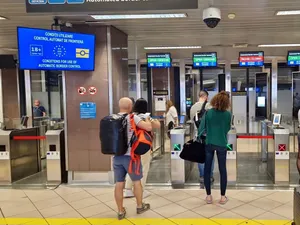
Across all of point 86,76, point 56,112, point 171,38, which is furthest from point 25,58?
point 56,112

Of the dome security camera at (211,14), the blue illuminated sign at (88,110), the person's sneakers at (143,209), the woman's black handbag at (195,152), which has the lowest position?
the person's sneakers at (143,209)

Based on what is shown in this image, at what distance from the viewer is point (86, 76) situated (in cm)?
496

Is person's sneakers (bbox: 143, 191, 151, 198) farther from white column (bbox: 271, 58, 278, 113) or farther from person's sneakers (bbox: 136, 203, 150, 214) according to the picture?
white column (bbox: 271, 58, 278, 113)

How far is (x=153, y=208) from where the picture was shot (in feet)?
12.7

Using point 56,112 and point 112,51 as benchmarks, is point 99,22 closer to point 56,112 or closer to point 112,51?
point 112,51

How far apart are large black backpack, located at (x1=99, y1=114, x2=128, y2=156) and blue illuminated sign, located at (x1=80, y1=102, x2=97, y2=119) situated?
1677mm

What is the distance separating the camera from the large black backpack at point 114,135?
330 cm

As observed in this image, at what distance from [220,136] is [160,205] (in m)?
1.18

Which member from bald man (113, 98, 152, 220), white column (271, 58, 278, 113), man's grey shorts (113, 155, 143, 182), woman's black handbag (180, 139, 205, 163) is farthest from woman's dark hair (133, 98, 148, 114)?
white column (271, 58, 278, 113)

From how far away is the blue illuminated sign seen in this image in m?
4.95

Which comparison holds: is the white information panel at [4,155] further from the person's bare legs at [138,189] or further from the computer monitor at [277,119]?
the computer monitor at [277,119]

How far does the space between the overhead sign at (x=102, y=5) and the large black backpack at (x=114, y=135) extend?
113 centimetres

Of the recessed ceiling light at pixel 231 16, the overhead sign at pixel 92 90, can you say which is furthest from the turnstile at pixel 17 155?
the recessed ceiling light at pixel 231 16

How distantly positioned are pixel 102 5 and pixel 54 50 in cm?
141
